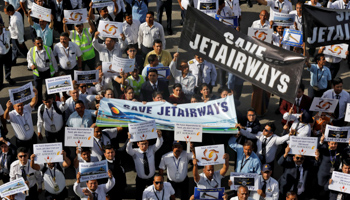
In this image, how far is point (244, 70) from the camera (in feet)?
40.9

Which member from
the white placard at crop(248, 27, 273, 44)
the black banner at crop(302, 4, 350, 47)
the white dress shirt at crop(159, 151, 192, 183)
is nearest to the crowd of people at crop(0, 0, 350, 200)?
the white dress shirt at crop(159, 151, 192, 183)

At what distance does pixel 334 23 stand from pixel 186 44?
2.95 metres

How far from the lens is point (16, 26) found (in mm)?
17750

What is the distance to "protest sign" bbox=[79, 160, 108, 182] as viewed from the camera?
12.9m

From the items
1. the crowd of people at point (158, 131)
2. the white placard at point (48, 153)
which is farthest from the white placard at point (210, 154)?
the white placard at point (48, 153)

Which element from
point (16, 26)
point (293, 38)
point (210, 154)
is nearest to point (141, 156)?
point (210, 154)

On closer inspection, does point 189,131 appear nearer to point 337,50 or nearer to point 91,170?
point 91,170

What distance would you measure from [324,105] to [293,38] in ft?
8.08

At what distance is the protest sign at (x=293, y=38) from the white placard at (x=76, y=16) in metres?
5.07

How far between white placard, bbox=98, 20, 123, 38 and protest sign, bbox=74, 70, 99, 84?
1.59 meters

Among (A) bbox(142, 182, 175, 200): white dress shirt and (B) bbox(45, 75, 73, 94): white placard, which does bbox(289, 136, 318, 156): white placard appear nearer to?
(A) bbox(142, 182, 175, 200): white dress shirt

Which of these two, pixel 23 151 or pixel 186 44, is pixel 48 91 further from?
pixel 186 44

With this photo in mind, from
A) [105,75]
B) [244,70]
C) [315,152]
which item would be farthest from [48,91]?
[315,152]

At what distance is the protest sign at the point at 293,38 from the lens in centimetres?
1650
